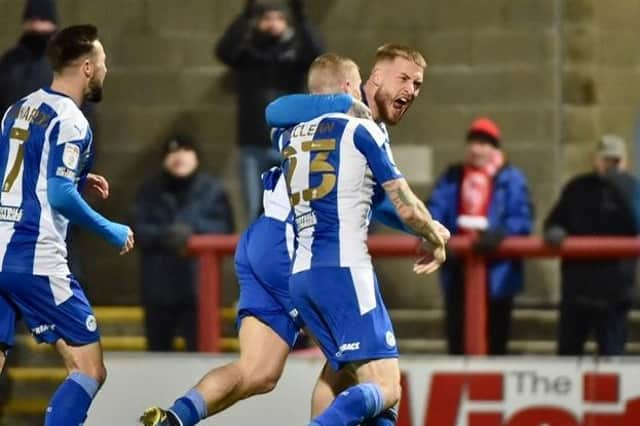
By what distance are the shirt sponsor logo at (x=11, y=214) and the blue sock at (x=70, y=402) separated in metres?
0.65

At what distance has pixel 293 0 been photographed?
11844 mm

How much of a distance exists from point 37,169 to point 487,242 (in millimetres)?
3566

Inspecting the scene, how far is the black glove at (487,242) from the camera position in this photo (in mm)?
10812

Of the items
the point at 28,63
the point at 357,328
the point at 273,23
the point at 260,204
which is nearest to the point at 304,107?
the point at 357,328

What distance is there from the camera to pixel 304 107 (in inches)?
306

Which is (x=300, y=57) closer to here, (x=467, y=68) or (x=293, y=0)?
(x=293, y=0)

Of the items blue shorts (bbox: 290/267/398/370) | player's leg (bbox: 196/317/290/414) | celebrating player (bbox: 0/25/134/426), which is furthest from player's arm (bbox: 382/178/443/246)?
celebrating player (bbox: 0/25/134/426)

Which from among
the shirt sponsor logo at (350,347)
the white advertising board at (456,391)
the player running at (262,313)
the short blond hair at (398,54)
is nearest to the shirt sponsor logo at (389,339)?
the shirt sponsor logo at (350,347)

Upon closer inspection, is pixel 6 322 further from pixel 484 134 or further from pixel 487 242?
pixel 484 134

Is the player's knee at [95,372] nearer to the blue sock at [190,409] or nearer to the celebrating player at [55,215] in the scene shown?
the celebrating player at [55,215]

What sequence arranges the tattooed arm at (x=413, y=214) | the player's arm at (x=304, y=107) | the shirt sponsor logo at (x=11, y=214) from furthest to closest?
the shirt sponsor logo at (x=11, y=214) → the player's arm at (x=304, y=107) → the tattooed arm at (x=413, y=214)

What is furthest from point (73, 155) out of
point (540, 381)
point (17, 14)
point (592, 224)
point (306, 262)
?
point (17, 14)

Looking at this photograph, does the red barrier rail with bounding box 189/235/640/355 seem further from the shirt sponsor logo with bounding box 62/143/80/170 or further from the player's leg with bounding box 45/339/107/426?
the shirt sponsor logo with bounding box 62/143/80/170

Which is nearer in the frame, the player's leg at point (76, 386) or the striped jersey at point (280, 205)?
the player's leg at point (76, 386)
